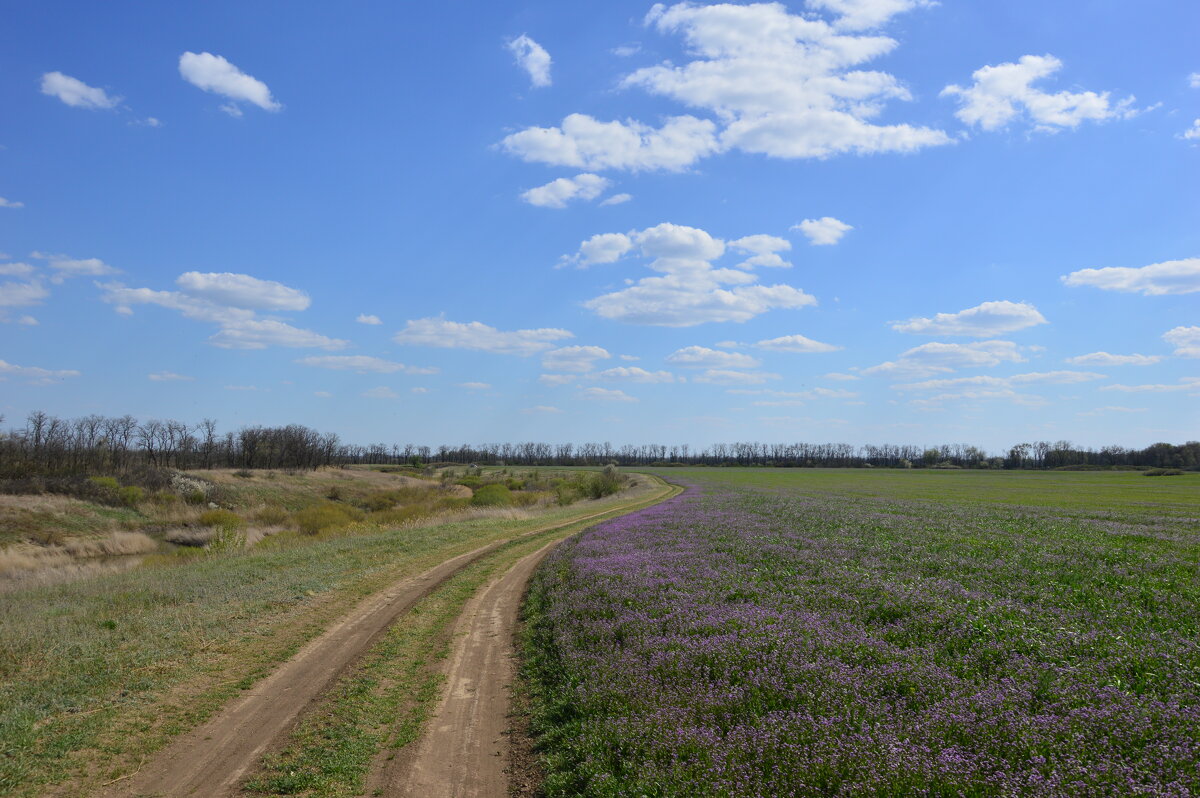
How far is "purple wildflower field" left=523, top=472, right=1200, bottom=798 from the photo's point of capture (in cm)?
618

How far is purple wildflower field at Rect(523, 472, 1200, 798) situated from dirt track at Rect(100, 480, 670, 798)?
802 millimetres

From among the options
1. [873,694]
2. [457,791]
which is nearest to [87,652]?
[457,791]

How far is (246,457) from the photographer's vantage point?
392 ft

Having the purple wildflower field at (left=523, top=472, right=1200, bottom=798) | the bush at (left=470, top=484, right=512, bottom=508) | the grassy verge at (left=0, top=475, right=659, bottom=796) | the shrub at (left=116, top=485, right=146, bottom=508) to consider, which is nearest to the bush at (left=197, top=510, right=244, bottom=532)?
the shrub at (left=116, top=485, right=146, bottom=508)

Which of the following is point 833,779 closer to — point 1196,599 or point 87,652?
point 1196,599

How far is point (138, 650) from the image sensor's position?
11.6 meters

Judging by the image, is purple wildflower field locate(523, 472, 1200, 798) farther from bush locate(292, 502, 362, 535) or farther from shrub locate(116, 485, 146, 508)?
shrub locate(116, 485, 146, 508)

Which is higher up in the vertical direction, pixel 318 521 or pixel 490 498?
pixel 490 498

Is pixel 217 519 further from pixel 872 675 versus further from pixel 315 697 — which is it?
pixel 872 675

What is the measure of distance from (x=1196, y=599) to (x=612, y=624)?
1121 centimetres

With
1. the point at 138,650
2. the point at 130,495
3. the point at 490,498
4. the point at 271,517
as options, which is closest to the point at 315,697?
the point at 138,650

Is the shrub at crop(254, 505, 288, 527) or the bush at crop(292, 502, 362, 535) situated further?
the shrub at crop(254, 505, 288, 527)

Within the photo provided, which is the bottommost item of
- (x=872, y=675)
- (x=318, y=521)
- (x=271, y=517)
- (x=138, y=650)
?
(x=271, y=517)

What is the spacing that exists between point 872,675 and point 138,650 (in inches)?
502
